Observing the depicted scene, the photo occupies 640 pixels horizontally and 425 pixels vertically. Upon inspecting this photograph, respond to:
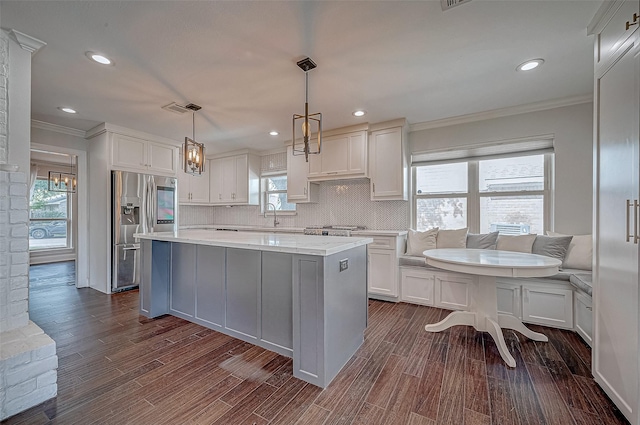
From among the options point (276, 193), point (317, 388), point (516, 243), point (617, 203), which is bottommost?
point (317, 388)

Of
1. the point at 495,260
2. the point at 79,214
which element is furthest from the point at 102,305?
the point at 495,260

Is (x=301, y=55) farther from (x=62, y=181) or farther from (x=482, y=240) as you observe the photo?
(x=62, y=181)

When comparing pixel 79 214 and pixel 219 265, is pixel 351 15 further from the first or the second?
pixel 79 214

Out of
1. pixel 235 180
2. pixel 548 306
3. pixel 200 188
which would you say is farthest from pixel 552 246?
pixel 200 188

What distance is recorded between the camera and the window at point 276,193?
5473 mm

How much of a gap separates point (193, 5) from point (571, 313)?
4.15 metres

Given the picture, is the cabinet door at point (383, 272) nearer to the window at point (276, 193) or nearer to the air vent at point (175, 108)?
the window at point (276, 193)

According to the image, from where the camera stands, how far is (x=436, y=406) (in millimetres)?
1643

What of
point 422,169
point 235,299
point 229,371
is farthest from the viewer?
point 422,169

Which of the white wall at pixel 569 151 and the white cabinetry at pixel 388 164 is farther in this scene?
the white cabinetry at pixel 388 164

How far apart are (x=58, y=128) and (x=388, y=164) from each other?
4.93 m

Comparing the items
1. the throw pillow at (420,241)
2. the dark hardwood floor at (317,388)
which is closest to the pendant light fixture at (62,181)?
the dark hardwood floor at (317,388)

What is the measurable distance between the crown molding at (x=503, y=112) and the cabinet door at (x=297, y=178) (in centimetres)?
182

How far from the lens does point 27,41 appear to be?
201 cm
